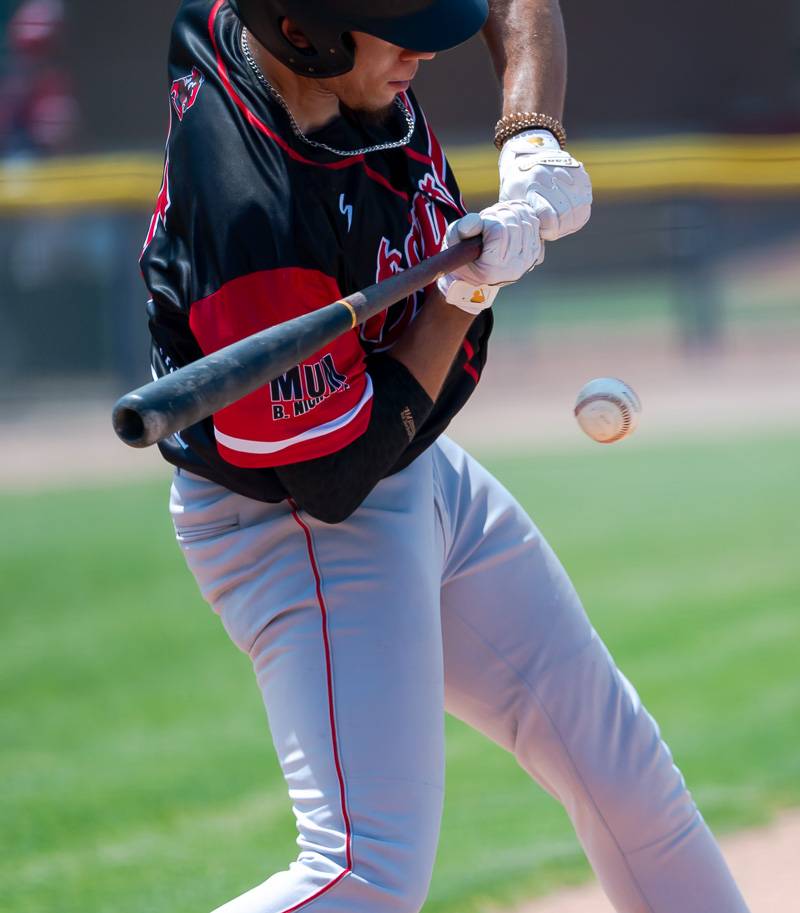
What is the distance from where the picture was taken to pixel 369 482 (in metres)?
1.65

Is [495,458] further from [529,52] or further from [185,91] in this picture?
[185,91]

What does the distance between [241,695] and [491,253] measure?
2.97m

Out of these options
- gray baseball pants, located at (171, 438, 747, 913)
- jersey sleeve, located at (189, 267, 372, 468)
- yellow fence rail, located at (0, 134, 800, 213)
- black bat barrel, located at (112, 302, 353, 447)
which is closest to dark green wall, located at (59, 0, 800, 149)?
yellow fence rail, located at (0, 134, 800, 213)

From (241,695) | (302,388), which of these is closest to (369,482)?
(302,388)

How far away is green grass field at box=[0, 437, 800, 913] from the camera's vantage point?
3.09 m

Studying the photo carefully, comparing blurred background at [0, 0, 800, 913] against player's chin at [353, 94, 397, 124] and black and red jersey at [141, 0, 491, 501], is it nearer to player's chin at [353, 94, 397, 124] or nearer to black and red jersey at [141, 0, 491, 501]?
black and red jersey at [141, 0, 491, 501]

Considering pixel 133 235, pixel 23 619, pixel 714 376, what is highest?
pixel 133 235

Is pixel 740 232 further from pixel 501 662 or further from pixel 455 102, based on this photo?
pixel 501 662

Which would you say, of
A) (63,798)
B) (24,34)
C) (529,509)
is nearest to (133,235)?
(529,509)

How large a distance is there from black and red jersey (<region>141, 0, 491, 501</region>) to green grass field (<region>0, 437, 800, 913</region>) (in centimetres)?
155

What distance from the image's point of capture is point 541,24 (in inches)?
81.4

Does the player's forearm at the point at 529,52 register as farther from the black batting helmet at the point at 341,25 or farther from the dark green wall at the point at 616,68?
the dark green wall at the point at 616,68

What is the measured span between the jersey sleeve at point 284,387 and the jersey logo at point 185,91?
0.29 m

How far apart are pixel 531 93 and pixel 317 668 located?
923 millimetres
